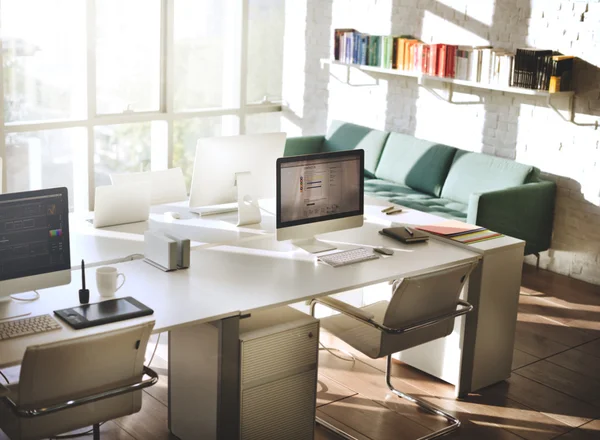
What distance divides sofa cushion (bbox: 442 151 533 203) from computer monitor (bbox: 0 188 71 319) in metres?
3.53

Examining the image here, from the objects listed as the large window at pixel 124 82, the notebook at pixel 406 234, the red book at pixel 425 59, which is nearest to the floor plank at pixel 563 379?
the notebook at pixel 406 234

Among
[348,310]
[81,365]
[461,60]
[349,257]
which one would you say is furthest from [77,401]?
[461,60]

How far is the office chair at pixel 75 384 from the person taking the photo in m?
2.71

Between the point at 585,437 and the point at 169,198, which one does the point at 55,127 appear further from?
the point at 585,437

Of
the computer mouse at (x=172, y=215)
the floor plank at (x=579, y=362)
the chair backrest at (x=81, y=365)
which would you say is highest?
the computer mouse at (x=172, y=215)

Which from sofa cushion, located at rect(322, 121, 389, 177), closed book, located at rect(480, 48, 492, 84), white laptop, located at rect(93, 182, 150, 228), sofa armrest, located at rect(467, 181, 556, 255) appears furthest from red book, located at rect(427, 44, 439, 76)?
white laptop, located at rect(93, 182, 150, 228)

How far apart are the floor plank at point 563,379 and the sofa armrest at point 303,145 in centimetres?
339

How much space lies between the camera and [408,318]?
146 inches

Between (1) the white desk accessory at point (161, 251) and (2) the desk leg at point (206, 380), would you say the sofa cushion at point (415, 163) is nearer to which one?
(1) the white desk accessory at point (161, 251)

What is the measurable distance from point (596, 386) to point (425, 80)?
324 centimetres

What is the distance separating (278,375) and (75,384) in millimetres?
949

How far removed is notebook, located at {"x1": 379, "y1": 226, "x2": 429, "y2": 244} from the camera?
4.37m

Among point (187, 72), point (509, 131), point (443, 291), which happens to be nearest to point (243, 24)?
point (187, 72)

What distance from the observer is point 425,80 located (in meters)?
6.94
